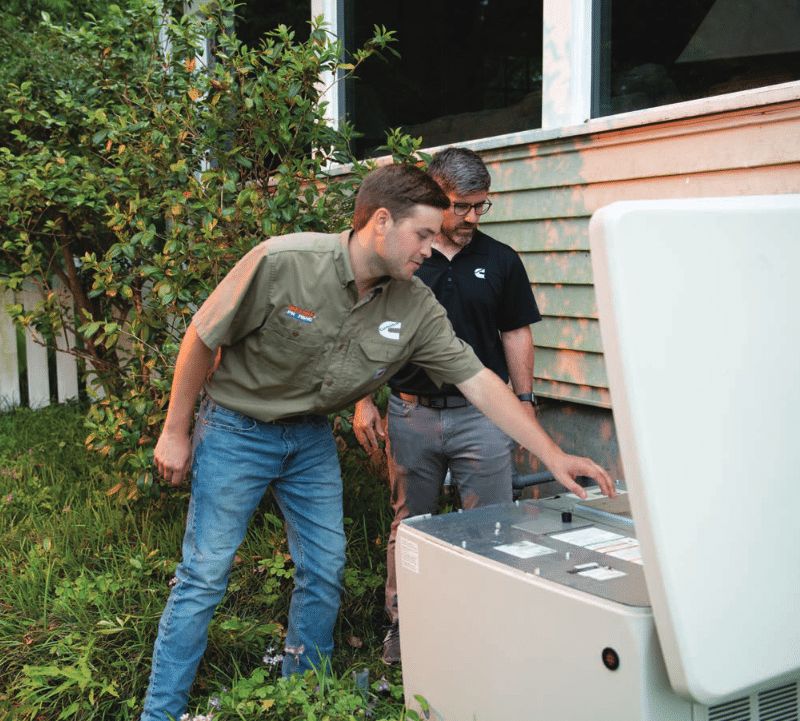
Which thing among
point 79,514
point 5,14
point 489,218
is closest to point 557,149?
point 489,218

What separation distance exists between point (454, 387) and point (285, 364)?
68cm

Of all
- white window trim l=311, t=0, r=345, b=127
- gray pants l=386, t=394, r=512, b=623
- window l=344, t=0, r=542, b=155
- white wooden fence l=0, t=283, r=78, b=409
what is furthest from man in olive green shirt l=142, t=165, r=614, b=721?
white wooden fence l=0, t=283, r=78, b=409

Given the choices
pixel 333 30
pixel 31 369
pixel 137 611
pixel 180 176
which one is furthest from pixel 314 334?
pixel 31 369

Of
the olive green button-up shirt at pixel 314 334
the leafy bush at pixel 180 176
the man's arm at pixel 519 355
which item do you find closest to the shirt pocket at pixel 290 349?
the olive green button-up shirt at pixel 314 334

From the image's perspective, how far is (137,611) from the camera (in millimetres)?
3051

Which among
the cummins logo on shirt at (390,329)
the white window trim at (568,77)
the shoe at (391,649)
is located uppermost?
the white window trim at (568,77)

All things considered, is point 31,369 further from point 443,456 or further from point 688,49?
point 688,49

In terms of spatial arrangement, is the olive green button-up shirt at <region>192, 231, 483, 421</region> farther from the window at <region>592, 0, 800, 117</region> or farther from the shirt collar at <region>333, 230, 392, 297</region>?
the window at <region>592, 0, 800, 117</region>

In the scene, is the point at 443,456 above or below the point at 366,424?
Answer: below

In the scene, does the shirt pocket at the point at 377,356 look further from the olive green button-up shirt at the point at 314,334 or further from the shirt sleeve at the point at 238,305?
the shirt sleeve at the point at 238,305

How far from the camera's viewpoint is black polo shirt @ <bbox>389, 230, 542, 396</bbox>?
2.86 metres

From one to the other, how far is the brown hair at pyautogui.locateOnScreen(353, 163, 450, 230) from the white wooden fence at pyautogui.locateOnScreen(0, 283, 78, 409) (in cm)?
525

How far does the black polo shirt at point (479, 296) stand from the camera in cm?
286

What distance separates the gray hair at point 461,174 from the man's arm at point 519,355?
0.53m
